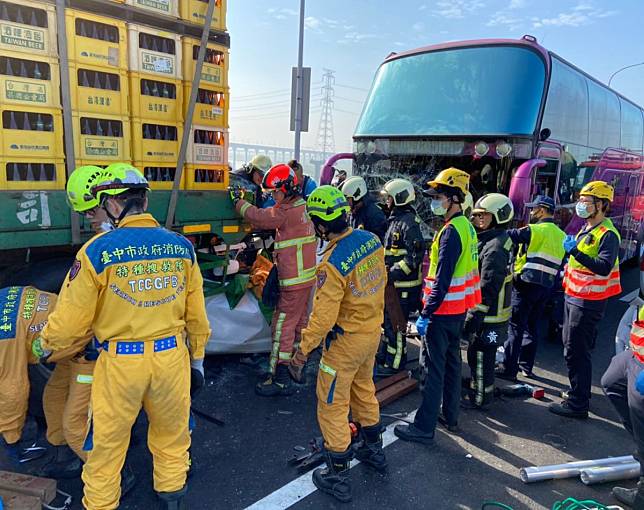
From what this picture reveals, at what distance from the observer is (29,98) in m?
3.12

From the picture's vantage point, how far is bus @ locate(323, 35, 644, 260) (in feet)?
19.1

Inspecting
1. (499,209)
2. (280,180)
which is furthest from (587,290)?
(280,180)

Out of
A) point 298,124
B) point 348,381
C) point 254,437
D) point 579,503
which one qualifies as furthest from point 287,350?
point 298,124

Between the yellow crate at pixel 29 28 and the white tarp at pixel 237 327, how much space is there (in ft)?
8.17

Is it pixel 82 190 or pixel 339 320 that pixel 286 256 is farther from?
pixel 82 190

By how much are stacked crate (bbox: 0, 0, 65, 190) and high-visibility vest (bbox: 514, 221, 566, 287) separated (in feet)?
13.7

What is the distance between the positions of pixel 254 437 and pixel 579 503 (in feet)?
7.23

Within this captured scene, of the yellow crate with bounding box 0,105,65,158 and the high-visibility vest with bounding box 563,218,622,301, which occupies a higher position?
the yellow crate with bounding box 0,105,65,158

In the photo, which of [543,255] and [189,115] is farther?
[543,255]

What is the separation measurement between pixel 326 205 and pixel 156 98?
1762mm

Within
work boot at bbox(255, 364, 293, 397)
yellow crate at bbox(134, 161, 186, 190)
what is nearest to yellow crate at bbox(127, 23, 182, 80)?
yellow crate at bbox(134, 161, 186, 190)

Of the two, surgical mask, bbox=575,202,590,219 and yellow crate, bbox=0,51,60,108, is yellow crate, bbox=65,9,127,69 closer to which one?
yellow crate, bbox=0,51,60,108

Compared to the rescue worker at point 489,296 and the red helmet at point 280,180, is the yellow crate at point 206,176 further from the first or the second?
the rescue worker at point 489,296

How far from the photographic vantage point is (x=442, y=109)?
251 inches
